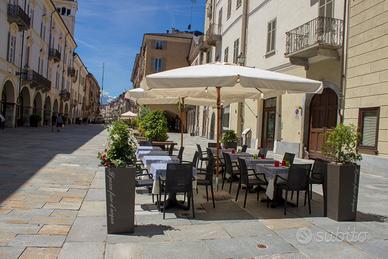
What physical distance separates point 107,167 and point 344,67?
11.5 meters

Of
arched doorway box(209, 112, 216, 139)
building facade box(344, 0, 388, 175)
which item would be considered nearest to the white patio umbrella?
building facade box(344, 0, 388, 175)

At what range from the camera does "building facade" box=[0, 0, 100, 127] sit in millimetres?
29281

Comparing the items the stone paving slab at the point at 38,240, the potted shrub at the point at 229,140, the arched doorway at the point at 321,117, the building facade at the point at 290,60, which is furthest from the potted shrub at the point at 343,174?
the arched doorway at the point at 321,117

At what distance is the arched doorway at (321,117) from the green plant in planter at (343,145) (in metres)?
9.37

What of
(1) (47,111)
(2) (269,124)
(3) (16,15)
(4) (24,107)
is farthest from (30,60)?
(2) (269,124)

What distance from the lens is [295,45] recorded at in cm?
1658

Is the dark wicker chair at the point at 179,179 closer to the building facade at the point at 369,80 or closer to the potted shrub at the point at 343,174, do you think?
the potted shrub at the point at 343,174

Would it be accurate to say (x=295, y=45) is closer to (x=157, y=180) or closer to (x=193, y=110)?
(x=157, y=180)

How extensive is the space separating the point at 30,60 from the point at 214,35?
1654 cm

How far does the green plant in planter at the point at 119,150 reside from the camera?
17.6 feet

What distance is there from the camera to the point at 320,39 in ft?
48.9

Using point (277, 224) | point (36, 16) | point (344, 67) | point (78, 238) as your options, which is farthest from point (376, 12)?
point (36, 16)

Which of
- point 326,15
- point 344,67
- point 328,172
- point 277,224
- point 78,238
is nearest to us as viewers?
point 78,238

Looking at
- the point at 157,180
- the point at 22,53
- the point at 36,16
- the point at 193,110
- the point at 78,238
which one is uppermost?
the point at 36,16
